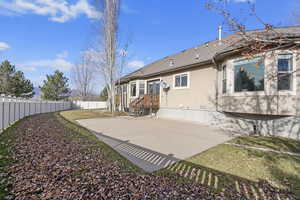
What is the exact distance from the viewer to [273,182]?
3.69m

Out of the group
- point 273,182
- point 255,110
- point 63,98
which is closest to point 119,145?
point 273,182

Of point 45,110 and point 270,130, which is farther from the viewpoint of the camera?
point 45,110

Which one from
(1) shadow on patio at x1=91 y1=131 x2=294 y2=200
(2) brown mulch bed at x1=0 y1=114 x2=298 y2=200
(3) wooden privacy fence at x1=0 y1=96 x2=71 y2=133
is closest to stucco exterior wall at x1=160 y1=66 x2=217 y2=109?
(1) shadow on patio at x1=91 y1=131 x2=294 y2=200

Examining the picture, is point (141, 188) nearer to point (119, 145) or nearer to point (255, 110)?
point (119, 145)

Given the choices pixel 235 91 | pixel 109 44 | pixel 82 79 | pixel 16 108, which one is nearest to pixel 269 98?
pixel 235 91

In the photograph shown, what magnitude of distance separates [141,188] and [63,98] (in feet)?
135

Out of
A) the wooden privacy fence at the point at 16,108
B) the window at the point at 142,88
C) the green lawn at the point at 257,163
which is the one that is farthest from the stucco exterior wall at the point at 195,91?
the wooden privacy fence at the point at 16,108

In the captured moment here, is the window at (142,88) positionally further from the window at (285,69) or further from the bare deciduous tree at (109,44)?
the window at (285,69)

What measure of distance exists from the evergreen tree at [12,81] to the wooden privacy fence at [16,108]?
32.6 ft

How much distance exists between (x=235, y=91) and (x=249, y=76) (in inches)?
40.5

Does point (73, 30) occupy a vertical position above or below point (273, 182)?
above

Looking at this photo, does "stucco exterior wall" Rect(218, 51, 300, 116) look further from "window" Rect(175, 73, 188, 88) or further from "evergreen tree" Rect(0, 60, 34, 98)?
"evergreen tree" Rect(0, 60, 34, 98)

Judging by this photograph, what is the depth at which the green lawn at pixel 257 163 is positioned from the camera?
3.85 m

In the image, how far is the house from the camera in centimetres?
713
